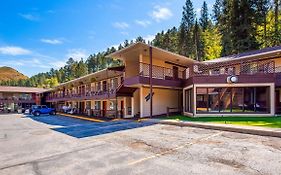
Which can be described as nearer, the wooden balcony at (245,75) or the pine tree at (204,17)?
the wooden balcony at (245,75)

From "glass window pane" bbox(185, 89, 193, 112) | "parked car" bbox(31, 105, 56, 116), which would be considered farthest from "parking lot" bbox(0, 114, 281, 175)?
"parked car" bbox(31, 105, 56, 116)

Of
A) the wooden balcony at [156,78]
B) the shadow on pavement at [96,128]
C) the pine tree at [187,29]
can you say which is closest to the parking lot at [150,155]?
the shadow on pavement at [96,128]

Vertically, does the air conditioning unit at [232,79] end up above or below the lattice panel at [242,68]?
below

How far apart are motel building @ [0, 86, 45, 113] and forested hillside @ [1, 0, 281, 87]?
2419 centimetres

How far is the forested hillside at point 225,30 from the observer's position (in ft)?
122

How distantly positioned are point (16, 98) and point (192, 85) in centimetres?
5104

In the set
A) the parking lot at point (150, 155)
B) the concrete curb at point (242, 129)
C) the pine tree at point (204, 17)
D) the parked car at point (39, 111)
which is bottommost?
the parked car at point (39, 111)

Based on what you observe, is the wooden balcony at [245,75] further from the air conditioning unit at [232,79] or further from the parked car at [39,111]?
the parked car at [39,111]

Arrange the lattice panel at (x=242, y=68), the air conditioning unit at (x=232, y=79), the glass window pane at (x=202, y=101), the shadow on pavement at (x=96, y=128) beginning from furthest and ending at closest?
the lattice panel at (x=242, y=68)
the glass window pane at (x=202, y=101)
the air conditioning unit at (x=232, y=79)
the shadow on pavement at (x=96, y=128)

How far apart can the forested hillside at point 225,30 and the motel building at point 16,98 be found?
24194 millimetres

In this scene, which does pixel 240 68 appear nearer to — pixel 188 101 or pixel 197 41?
pixel 188 101

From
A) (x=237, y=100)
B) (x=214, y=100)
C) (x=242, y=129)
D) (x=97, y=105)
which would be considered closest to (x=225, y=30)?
(x=237, y=100)

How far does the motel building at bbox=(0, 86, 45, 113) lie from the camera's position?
54.6 metres

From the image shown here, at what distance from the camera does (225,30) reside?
4116cm
